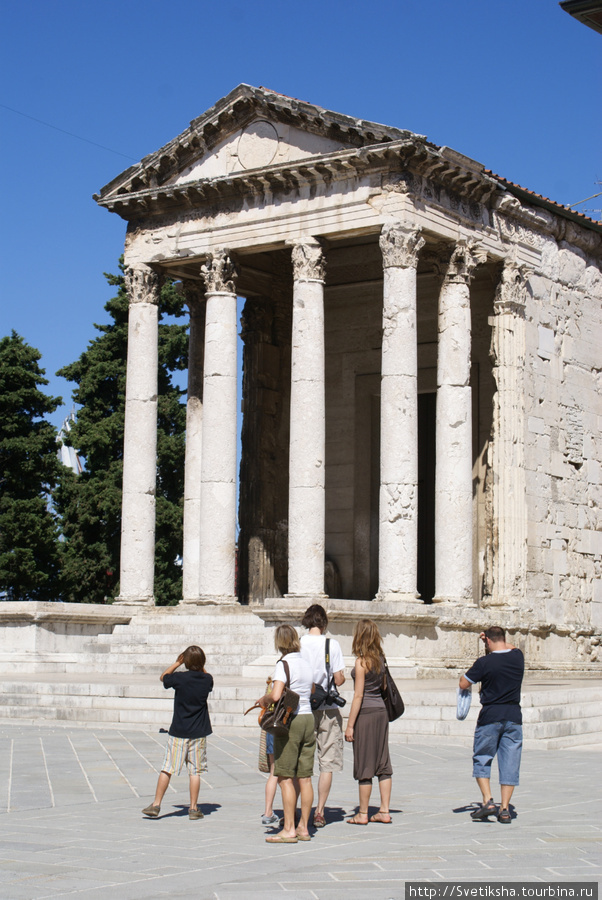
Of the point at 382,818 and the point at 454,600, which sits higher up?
the point at 454,600

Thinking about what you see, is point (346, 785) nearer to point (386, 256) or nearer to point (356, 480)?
point (386, 256)

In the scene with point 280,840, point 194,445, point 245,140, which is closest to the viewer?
point 280,840

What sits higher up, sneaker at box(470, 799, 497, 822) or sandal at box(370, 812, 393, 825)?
sneaker at box(470, 799, 497, 822)

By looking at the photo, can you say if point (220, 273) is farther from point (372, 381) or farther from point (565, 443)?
point (565, 443)

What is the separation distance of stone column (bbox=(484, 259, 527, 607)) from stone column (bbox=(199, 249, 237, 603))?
500 centimetres

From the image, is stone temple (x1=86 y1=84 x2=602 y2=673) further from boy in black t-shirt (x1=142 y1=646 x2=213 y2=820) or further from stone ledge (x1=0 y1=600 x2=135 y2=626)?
boy in black t-shirt (x1=142 y1=646 x2=213 y2=820)

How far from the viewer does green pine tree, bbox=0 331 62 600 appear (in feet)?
114

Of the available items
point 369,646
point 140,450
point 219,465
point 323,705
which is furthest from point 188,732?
point 140,450

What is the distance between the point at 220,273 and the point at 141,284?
1997mm

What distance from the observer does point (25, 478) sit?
3594 centimetres

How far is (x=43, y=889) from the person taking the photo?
7230 millimetres

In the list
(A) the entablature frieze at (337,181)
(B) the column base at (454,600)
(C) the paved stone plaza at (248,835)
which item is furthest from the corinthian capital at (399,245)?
(C) the paved stone plaza at (248,835)

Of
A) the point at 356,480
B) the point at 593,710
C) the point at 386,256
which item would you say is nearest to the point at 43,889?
the point at 593,710

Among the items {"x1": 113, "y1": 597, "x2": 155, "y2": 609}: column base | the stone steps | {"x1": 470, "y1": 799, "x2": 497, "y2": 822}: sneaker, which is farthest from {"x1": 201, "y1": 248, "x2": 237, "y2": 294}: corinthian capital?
{"x1": 470, "y1": 799, "x2": 497, "y2": 822}: sneaker
